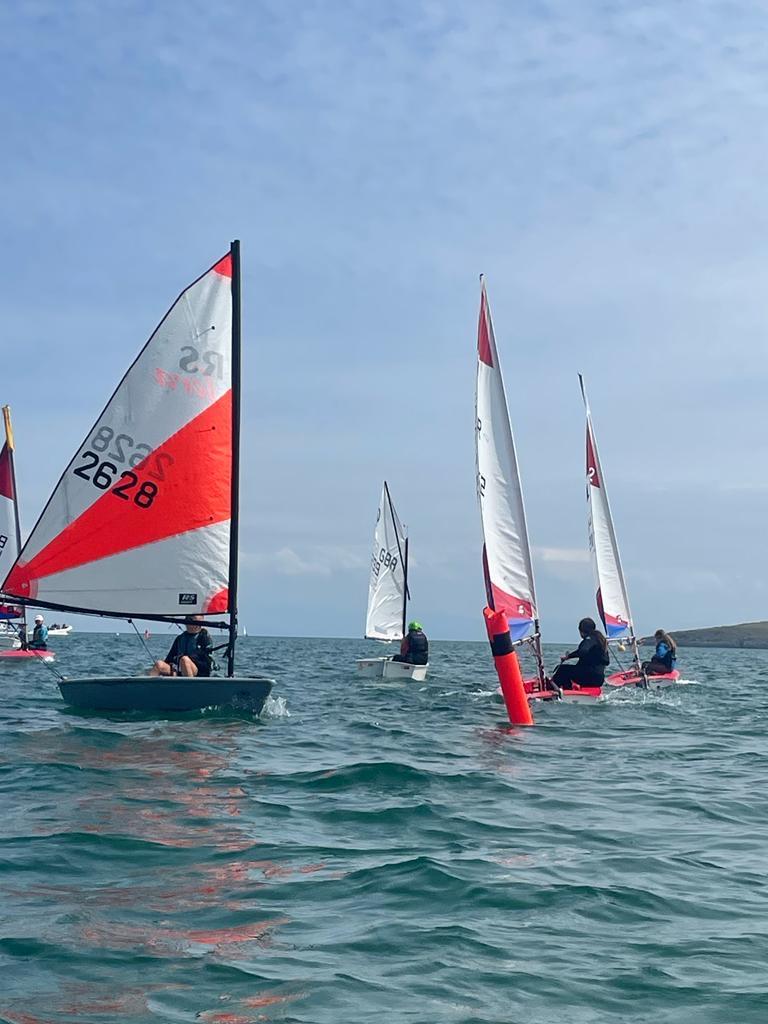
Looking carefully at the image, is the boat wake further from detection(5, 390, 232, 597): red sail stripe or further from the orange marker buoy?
the orange marker buoy

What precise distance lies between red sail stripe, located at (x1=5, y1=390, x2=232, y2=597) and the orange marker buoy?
14.7ft

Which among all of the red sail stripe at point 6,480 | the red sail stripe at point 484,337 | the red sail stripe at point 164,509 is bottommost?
the red sail stripe at point 164,509

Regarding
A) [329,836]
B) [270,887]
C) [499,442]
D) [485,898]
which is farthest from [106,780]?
[499,442]

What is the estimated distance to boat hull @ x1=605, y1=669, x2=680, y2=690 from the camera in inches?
1029

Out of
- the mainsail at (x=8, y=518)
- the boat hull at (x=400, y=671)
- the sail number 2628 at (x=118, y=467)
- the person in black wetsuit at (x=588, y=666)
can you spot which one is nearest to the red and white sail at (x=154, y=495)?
the sail number 2628 at (x=118, y=467)

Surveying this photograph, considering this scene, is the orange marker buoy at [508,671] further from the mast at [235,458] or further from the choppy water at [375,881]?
the mast at [235,458]

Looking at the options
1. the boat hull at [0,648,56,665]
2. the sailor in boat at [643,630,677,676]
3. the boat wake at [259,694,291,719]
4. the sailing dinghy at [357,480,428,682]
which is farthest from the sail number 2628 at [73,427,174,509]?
the sailing dinghy at [357,480,428,682]

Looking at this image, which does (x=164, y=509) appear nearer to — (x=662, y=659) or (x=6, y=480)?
(x=662, y=659)

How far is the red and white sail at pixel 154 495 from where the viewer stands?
16.0 meters

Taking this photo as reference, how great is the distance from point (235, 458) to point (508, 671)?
17.5 ft

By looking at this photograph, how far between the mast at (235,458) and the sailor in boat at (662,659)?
548 inches

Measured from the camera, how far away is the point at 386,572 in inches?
1597

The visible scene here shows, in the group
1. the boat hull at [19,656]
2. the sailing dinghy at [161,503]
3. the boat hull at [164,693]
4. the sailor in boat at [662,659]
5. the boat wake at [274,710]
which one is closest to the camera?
the boat hull at [164,693]

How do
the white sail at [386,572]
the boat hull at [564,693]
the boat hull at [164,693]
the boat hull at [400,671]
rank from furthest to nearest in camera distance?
the white sail at [386,572], the boat hull at [400,671], the boat hull at [564,693], the boat hull at [164,693]
